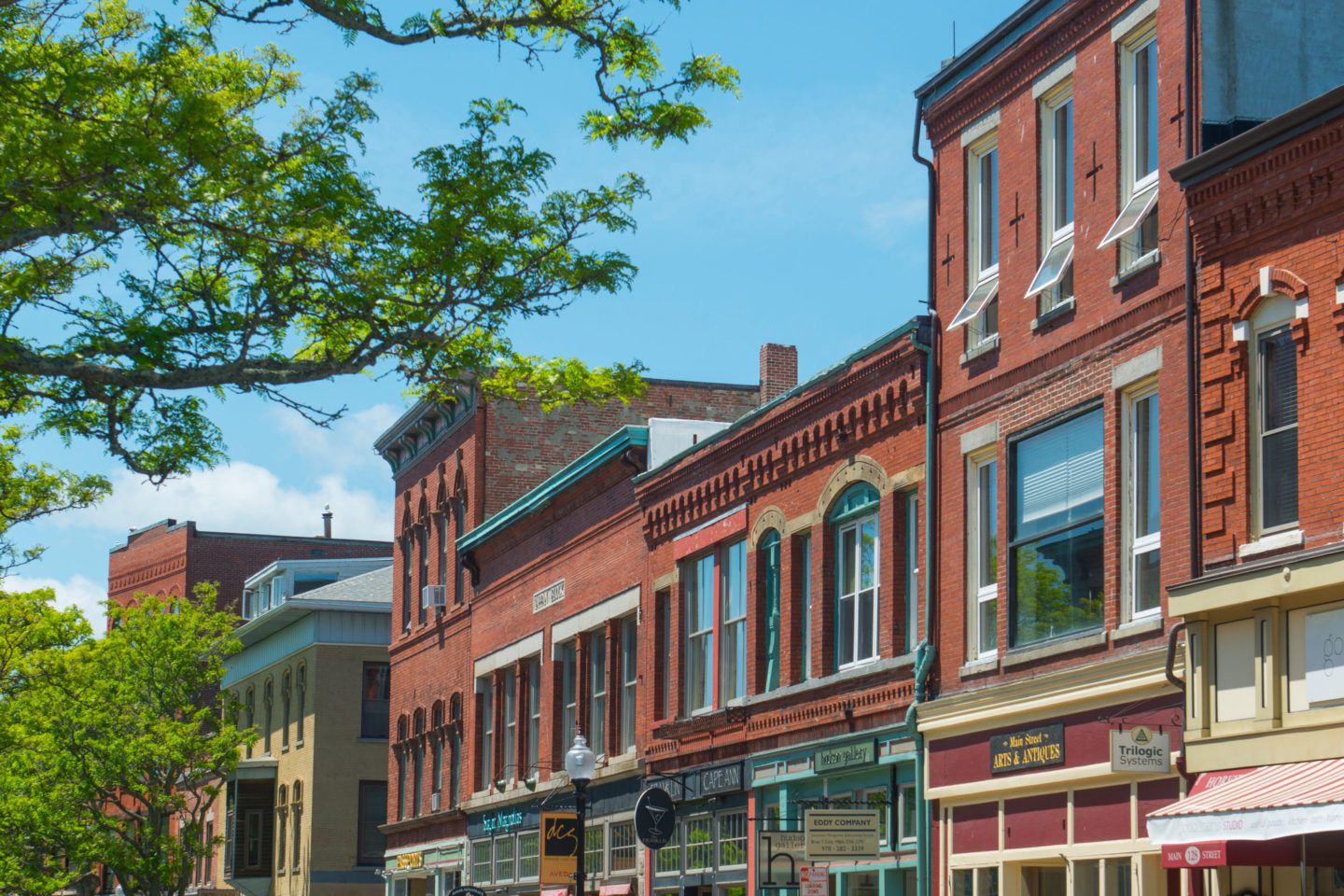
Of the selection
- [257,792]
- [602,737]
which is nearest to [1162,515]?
[602,737]

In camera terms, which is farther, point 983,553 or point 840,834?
point 840,834

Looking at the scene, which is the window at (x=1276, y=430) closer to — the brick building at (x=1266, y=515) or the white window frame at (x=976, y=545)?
the brick building at (x=1266, y=515)

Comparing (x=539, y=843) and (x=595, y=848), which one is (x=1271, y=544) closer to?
(x=595, y=848)

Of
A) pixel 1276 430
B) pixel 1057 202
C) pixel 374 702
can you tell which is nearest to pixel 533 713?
pixel 374 702

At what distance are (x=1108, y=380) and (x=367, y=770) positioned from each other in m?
39.9

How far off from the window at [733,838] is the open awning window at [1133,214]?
11.6m

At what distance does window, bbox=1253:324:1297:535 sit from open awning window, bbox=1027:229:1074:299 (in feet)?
12.0

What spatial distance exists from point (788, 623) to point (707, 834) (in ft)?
13.5

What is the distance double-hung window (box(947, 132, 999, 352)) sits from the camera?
22812mm

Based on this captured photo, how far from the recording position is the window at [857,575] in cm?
2547

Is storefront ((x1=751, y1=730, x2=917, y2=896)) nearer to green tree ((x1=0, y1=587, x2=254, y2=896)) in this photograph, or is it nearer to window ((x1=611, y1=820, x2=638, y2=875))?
window ((x1=611, y1=820, x2=638, y2=875))

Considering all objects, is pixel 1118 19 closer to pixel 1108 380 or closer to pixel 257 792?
pixel 1108 380

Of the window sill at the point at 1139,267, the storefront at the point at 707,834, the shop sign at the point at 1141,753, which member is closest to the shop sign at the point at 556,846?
the storefront at the point at 707,834

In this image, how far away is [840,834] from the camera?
23.2 metres
